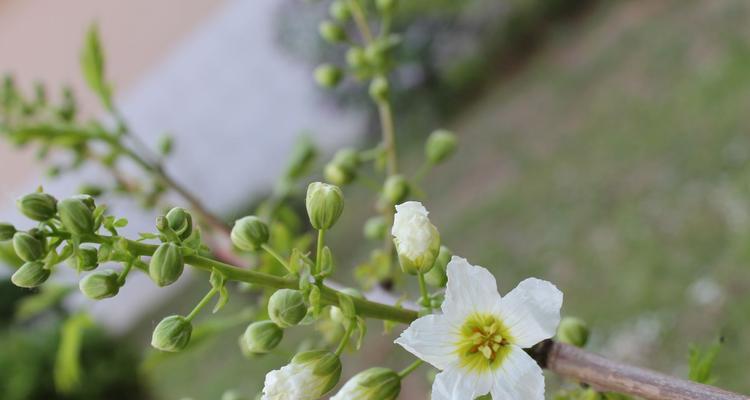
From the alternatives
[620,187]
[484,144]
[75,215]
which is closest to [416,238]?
[75,215]

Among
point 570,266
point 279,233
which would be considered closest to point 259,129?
point 570,266

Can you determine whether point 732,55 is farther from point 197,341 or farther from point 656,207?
point 197,341

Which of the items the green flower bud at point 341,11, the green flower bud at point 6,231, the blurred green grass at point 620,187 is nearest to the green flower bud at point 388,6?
the green flower bud at point 341,11

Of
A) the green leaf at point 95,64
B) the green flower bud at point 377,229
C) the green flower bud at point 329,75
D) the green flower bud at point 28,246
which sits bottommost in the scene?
the green flower bud at point 28,246

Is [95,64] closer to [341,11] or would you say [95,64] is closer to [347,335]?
[341,11]

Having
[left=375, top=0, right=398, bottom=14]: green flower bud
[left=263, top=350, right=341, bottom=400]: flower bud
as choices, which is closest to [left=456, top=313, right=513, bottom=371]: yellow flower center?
[left=263, top=350, right=341, bottom=400]: flower bud

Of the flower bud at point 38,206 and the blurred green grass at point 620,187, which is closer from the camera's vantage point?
the flower bud at point 38,206

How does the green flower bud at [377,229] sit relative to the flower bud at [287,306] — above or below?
above

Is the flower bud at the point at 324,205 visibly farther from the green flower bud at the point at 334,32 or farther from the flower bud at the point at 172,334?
the green flower bud at the point at 334,32

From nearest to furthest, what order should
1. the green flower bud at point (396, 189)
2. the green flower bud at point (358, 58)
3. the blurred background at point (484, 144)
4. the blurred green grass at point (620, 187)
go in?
the green flower bud at point (396, 189), the green flower bud at point (358, 58), the blurred green grass at point (620, 187), the blurred background at point (484, 144)
